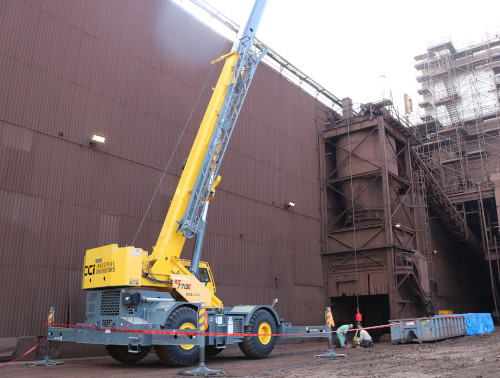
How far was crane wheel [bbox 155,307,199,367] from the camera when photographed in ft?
40.5

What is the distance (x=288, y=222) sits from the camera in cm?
2864

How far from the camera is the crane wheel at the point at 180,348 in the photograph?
12.3 metres

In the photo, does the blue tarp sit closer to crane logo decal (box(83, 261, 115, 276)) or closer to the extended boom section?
the extended boom section

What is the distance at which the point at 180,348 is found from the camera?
12617 millimetres

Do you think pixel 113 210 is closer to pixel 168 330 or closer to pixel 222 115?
pixel 222 115

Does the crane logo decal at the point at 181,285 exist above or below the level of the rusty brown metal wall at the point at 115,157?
below

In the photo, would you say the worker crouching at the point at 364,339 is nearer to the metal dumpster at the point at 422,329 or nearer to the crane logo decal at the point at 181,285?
the metal dumpster at the point at 422,329

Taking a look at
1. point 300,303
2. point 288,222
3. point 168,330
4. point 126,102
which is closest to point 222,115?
point 126,102

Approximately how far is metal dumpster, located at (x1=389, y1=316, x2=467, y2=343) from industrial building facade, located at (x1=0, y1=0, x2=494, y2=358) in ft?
17.3

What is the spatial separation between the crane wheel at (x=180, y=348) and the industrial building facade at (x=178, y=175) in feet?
19.3

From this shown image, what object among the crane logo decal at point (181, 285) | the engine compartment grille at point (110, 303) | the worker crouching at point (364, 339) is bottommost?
the worker crouching at point (364, 339)

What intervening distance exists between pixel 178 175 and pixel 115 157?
347 cm

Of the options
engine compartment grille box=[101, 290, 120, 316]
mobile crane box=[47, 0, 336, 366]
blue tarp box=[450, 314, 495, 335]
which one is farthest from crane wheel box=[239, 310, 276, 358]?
blue tarp box=[450, 314, 495, 335]

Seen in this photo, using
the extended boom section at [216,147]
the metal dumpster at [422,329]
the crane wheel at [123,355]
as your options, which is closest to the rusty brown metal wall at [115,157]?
the crane wheel at [123,355]
